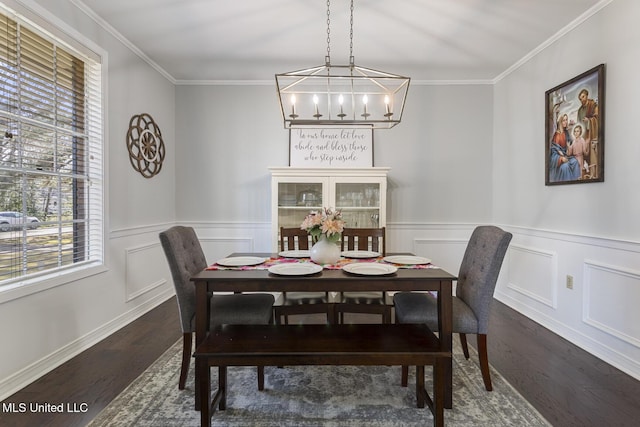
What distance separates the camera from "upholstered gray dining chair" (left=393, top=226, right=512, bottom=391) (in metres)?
1.94

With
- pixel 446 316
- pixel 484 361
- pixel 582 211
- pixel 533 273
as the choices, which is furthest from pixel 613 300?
pixel 446 316

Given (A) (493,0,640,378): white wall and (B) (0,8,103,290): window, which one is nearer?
(B) (0,8,103,290): window

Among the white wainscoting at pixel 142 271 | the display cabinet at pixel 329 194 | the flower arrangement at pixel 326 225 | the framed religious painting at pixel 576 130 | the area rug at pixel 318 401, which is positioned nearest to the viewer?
the area rug at pixel 318 401

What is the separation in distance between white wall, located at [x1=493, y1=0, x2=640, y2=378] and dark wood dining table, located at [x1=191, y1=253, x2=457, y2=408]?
4.61 ft

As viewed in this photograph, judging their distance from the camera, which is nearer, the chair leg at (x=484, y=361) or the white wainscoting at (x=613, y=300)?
the chair leg at (x=484, y=361)

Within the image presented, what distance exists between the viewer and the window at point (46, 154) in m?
2.00

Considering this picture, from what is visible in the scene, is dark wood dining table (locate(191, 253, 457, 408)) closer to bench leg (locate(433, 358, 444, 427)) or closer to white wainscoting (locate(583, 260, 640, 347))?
bench leg (locate(433, 358, 444, 427))

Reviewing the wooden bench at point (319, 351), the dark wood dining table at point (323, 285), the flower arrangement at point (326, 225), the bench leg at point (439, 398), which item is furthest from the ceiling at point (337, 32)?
the bench leg at point (439, 398)

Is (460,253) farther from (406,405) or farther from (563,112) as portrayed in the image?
(406,405)

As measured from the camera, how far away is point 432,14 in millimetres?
2613

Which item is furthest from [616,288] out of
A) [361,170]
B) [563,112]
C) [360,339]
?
[361,170]

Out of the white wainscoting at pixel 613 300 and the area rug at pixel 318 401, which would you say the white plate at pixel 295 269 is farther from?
the white wainscoting at pixel 613 300

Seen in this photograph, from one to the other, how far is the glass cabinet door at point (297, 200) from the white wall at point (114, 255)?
130cm

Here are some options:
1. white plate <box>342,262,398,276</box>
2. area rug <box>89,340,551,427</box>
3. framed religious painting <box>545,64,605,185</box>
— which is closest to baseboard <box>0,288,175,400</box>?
area rug <box>89,340,551,427</box>
